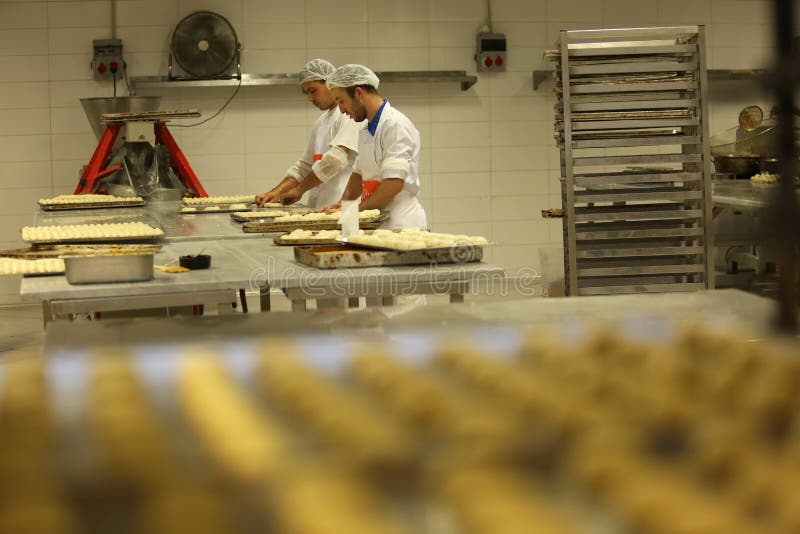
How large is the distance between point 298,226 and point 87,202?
1.92 meters

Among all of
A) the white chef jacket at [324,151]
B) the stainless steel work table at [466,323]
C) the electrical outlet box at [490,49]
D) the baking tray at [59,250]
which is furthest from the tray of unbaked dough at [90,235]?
the electrical outlet box at [490,49]

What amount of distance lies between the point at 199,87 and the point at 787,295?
686 cm

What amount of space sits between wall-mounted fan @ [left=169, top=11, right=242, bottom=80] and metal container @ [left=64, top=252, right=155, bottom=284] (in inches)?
183

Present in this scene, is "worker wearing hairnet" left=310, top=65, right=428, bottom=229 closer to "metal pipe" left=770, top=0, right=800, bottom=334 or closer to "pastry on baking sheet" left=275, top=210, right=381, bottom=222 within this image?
"pastry on baking sheet" left=275, top=210, right=381, bottom=222

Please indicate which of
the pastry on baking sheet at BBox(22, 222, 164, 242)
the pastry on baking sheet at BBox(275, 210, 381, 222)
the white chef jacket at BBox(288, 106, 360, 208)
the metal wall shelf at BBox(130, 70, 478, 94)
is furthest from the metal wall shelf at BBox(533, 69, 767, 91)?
the pastry on baking sheet at BBox(22, 222, 164, 242)

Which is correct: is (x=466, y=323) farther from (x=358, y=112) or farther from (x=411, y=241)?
(x=358, y=112)

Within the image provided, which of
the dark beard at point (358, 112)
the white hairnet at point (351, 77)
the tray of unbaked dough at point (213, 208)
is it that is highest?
the white hairnet at point (351, 77)

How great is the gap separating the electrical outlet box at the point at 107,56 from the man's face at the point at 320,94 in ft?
7.56

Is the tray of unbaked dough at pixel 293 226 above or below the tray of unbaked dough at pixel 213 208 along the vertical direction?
below

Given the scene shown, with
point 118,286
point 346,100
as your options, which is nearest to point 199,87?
point 346,100

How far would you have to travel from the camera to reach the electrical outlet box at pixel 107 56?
7.39m

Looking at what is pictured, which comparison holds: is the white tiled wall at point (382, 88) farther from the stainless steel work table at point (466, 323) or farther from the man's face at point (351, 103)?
the stainless steel work table at point (466, 323)

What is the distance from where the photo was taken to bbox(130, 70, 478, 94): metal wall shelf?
24.0 ft

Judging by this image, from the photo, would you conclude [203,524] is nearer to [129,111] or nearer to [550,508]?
[550,508]
